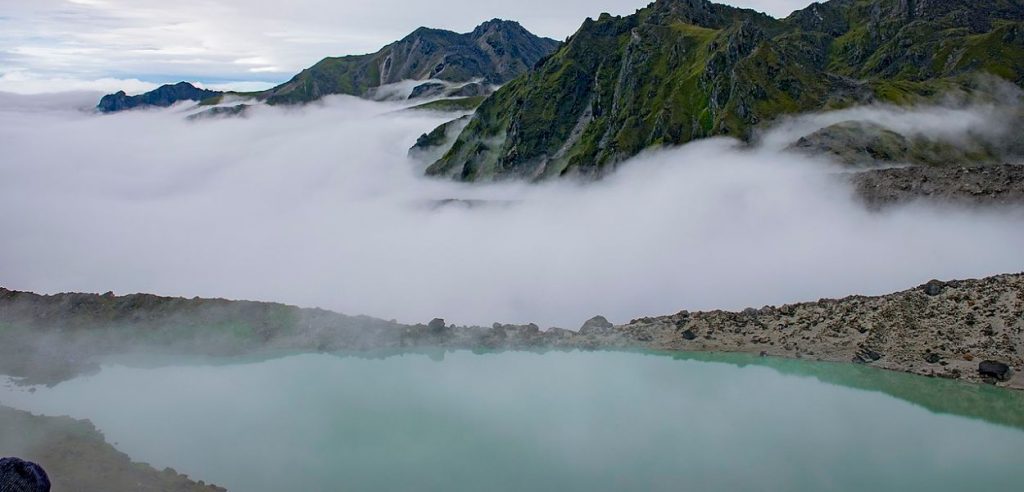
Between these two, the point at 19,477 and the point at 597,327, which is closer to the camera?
the point at 19,477

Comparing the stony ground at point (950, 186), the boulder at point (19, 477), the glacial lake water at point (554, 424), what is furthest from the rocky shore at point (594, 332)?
the boulder at point (19, 477)

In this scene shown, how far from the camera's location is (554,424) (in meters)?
51.8

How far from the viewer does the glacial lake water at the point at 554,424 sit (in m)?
43.0

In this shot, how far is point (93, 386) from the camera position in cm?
6750

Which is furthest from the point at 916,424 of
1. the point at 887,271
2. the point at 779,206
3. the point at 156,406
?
the point at 779,206

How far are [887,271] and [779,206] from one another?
29550mm

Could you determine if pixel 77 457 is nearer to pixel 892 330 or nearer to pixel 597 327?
pixel 597 327

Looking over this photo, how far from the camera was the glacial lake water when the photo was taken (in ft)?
→ 141

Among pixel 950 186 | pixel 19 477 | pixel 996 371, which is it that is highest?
pixel 950 186

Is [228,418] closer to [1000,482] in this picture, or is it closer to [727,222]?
[1000,482]

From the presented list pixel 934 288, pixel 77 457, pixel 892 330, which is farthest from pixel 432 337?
pixel 934 288

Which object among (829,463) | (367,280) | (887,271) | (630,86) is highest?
(630,86)

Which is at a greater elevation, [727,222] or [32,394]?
[727,222]

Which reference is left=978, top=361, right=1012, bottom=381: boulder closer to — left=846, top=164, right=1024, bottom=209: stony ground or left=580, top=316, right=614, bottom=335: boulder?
left=580, top=316, right=614, bottom=335: boulder
